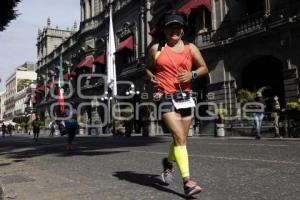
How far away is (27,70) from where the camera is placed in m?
125

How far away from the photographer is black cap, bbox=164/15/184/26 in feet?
14.8

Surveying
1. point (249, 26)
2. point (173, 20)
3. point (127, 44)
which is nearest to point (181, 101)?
point (173, 20)

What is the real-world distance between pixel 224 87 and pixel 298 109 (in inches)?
294

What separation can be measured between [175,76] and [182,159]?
90 centimetres

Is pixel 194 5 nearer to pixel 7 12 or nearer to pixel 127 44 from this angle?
pixel 127 44

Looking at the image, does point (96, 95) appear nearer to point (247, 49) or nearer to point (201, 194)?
point (247, 49)

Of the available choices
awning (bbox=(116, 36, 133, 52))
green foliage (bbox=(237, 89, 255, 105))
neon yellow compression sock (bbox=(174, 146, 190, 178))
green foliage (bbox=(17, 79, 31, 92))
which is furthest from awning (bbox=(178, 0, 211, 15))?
green foliage (bbox=(17, 79, 31, 92))

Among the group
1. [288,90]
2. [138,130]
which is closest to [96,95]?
[138,130]

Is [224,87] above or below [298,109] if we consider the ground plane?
above

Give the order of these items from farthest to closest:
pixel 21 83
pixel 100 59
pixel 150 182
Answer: pixel 21 83, pixel 100 59, pixel 150 182

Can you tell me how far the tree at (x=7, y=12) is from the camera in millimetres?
12680

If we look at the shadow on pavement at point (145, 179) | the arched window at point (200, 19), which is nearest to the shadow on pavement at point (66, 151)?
the shadow on pavement at point (145, 179)

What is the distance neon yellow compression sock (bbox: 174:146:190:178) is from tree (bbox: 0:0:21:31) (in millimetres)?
10003

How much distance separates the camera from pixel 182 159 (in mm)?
4344
